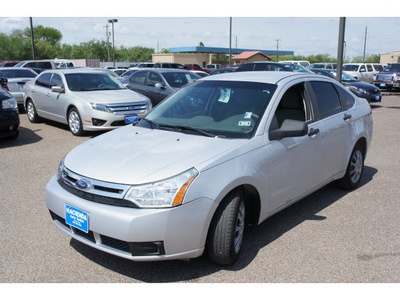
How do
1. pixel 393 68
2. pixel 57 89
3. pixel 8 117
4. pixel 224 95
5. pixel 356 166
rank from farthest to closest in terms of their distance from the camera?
pixel 393 68
pixel 57 89
pixel 8 117
pixel 356 166
pixel 224 95

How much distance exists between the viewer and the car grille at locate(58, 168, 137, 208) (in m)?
2.89

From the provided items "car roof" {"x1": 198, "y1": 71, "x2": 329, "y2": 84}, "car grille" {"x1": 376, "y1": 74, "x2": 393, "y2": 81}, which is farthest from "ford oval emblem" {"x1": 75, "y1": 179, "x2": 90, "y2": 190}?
"car grille" {"x1": 376, "y1": 74, "x2": 393, "y2": 81}

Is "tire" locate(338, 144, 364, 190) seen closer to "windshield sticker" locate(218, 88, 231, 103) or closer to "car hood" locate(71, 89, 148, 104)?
"windshield sticker" locate(218, 88, 231, 103)

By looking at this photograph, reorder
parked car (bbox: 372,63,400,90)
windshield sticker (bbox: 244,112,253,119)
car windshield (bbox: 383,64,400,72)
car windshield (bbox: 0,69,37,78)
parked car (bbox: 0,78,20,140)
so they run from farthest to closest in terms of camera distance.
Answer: car windshield (bbox: 383,64,400,72), parked car (bbox: 372,63,400,90), car windshield (bbox: 0,69,37,78), parked car (bbox: 0,78,20,140), windshield sticker (bbox: 244,112,253,119)

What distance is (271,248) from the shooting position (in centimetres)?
364

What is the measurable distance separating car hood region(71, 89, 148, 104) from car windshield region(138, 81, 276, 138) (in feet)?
15.4

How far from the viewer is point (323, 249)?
3.62 m

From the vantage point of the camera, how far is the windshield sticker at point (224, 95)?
4.09 meters

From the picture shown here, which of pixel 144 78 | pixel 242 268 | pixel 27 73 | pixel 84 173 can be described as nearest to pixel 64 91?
pixel 144 78

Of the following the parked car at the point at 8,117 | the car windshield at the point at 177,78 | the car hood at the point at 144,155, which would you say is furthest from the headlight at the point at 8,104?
the car hood at the point at 144,155

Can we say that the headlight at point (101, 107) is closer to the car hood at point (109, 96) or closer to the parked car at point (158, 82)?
the car hood at point (109, 96)

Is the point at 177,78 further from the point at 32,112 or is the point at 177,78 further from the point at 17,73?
the point at 17,73

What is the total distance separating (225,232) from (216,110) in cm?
144

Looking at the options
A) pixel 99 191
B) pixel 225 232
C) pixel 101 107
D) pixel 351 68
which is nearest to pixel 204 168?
pixel 225 232
